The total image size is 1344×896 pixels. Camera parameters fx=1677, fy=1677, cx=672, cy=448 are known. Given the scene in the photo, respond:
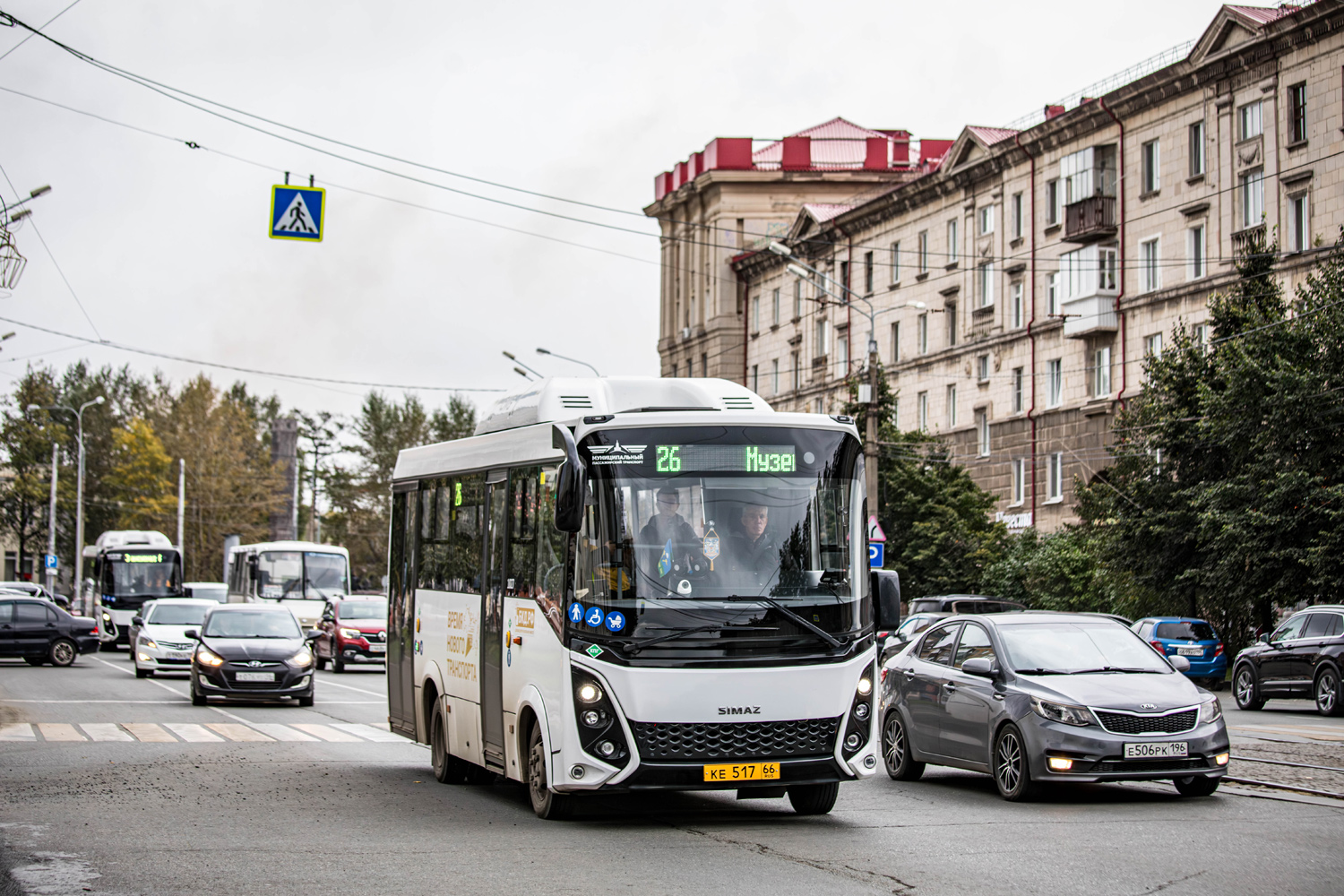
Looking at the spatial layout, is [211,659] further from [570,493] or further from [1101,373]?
[1101,373]

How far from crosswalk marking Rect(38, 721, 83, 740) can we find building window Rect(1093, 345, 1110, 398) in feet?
115

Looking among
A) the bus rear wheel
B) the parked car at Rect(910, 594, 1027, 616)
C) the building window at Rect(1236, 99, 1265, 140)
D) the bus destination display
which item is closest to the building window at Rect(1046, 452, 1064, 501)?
the building window at Rect(1236, 99, 1265, 140)

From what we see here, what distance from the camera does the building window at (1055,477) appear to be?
51.8m

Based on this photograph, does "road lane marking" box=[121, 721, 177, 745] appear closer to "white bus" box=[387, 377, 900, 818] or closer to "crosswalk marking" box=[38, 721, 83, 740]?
"crosswalk marking" box=[38, 721, 83, 740]

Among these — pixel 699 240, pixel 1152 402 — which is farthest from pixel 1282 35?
pixel 699 240

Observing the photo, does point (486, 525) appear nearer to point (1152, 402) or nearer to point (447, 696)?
point (447, 696)

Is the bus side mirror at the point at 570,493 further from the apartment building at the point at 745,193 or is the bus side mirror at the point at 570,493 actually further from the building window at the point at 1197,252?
the apartment building at the point at 745,193

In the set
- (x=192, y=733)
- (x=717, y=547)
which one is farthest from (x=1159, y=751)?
(x=192, y=733)

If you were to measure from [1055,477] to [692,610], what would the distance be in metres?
42.6

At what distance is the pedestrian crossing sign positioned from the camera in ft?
77.0

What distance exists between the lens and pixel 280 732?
21.1 metres

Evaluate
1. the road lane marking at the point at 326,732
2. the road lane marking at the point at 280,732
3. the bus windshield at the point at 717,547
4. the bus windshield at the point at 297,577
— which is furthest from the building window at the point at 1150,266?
the bus windshield at the point at 717,547

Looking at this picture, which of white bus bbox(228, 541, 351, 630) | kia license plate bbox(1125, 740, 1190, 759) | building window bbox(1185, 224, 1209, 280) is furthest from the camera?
white bus bbox(228, 541, 351, 630)

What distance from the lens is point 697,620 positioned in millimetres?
11250
